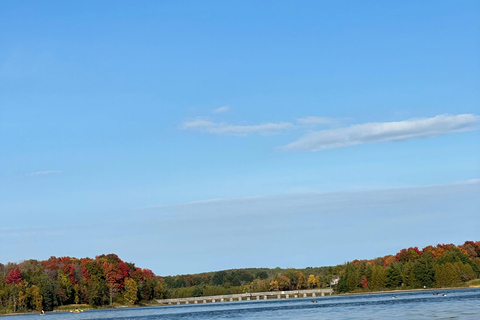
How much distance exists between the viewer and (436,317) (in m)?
67.9

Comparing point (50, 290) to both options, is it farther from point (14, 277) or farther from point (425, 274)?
point (425, 274)

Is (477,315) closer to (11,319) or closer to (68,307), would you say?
(11,319)

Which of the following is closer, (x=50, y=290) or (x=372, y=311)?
(x=372, y=311)

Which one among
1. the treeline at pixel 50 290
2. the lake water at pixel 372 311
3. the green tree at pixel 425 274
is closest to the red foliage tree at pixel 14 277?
the treeline at pixel 50 290

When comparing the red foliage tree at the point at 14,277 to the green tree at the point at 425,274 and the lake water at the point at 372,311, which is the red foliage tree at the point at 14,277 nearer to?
the lake water at the point at 372,311

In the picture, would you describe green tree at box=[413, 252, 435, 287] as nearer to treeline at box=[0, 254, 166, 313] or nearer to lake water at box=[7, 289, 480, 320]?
lake water at box=[7, 289, 480, 320]

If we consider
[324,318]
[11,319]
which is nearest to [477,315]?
[324,318]

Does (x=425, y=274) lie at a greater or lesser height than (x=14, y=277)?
lesser

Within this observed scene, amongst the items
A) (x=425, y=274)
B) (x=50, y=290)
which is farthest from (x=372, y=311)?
(x=50, y=290)

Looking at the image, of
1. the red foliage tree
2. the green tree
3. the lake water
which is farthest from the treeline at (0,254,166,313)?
the green tree

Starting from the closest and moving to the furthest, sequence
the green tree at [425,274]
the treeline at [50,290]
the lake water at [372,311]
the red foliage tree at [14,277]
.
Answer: the lake water at [372,311], the treeline at [50,290], the red foliage tree at [14,277], the green tree at [425,274]

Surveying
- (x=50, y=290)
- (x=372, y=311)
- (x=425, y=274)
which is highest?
(x=50, y=290)

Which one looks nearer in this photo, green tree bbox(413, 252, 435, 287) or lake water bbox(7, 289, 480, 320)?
lake water bbox(7, 289, 480, 320)

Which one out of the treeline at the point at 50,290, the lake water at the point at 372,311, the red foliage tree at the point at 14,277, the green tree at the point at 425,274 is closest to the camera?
the lake water at the point at 372,311
